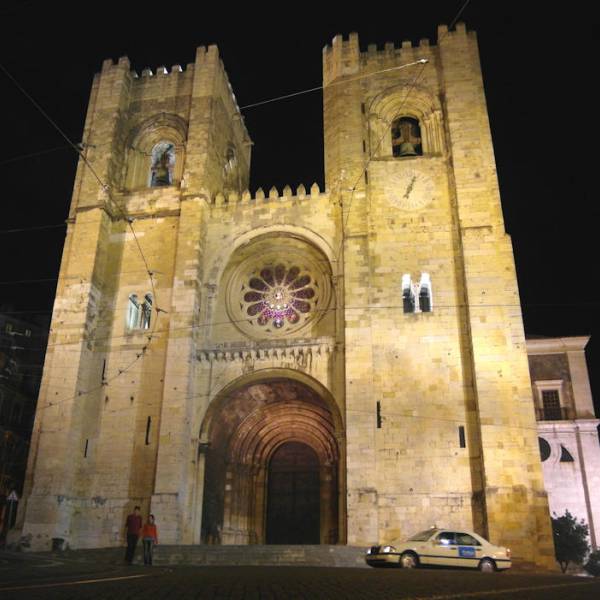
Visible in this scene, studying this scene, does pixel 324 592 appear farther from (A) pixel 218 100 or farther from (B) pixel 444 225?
(A) pixel 218 100

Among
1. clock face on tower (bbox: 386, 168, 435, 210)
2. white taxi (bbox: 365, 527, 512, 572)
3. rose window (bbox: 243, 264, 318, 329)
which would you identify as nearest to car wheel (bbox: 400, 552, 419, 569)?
white taxi (bbox: 365, 527, 512, 572)

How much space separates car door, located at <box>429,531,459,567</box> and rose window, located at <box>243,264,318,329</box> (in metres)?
8.09

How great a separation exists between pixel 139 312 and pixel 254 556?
8.08 meters

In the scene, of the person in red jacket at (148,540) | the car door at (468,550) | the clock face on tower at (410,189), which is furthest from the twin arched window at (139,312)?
the car door at (468,550)

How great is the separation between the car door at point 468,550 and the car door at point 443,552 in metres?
0.10

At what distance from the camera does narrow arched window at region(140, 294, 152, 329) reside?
1727cm

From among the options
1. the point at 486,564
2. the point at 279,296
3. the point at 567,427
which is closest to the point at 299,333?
the point at 279,296

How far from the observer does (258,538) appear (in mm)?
17094

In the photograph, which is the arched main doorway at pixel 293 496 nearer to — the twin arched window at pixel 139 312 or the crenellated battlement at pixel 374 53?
the twin arched window at pixel 139 312

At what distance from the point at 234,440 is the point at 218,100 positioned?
11.2m

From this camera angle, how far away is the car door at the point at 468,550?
405 inches

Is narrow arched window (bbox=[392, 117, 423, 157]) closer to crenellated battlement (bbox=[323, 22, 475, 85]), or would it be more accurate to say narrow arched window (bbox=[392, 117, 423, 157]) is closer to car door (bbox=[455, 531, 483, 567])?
crenellated battlement (bbox=[323, 22, 475, 85])

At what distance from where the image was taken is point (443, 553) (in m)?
10.2

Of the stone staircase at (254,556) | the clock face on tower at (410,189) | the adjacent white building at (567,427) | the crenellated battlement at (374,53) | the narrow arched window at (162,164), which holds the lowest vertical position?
the stone staircase at (254,556)
